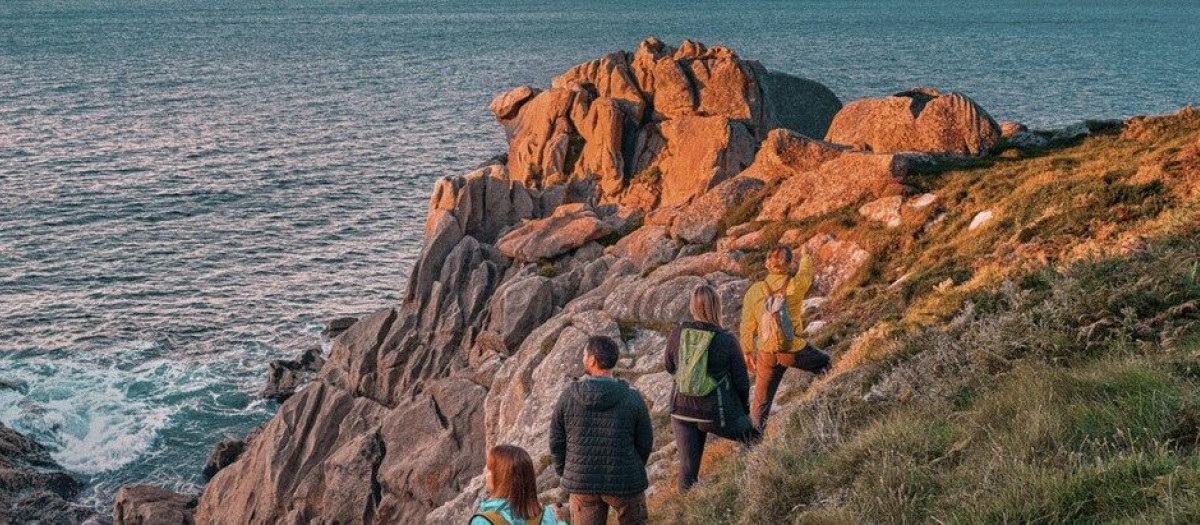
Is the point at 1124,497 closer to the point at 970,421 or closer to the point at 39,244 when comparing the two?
the point at 970,421

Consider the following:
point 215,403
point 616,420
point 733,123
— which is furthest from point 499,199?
point 616,420


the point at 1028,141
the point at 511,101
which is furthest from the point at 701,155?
the point at 1028,141

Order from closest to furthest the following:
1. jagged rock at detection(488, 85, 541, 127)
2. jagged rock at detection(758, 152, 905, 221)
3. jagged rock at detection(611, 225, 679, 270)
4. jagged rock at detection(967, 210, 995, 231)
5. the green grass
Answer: the green grass < jagged rock at detection(967, 210, 995, 231) < jagged rock at detection(758, 152, 905, 221) < jagged rock at detection(611, 225, 679, 270) < jagged rock at detection(488, 85, 541, 127)

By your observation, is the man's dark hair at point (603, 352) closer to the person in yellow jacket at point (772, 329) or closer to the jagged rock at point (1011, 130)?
the person in yellow jacket at point (772, 329)

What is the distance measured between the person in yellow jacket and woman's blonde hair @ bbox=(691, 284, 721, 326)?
2.34 m

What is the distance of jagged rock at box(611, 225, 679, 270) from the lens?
30969 mm

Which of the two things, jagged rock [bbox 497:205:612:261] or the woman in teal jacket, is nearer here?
the woman in teal jacket

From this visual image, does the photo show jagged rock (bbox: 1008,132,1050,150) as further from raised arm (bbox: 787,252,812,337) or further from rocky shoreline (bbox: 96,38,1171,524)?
raised arm (bbox: 787,252,812,337)

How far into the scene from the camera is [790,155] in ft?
106

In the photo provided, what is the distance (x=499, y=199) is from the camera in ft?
146

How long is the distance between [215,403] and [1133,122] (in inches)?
1445

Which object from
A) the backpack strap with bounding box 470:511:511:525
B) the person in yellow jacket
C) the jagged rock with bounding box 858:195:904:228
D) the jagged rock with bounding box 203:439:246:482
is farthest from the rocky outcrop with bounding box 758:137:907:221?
the jagged rock with bounding box 203:439:246:482

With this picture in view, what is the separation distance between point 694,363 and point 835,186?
1674cm

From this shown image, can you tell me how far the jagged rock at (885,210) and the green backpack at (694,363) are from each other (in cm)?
1362
